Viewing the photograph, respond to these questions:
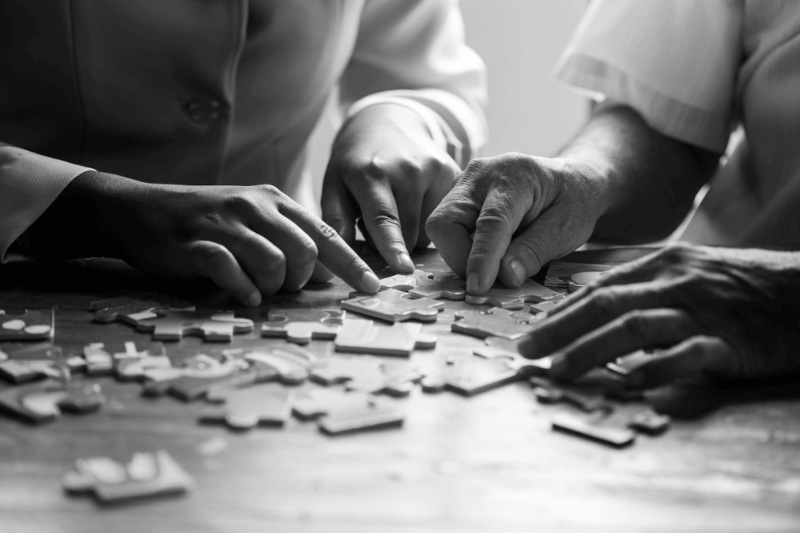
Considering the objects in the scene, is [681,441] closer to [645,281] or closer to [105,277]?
[645,281]

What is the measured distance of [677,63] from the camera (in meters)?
1.94

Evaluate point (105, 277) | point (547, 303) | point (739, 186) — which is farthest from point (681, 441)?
point (739, 186)

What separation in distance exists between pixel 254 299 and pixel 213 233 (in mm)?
128

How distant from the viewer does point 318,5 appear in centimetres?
185

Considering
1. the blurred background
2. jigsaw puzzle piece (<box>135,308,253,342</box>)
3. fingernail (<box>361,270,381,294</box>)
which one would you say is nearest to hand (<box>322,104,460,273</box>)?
fingernail (<box>361,270,381,294</box>)

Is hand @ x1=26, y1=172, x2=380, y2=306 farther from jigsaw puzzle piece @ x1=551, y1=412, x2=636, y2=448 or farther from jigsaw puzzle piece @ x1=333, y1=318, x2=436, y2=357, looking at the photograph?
jigsaw puzzle piece @ x1=551, y1=412, x2=636, y2=448

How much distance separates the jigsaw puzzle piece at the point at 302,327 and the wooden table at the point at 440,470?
23 cm

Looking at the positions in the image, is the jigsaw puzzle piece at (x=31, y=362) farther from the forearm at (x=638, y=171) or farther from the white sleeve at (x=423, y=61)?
the white sleeve at (x=423, y=61)

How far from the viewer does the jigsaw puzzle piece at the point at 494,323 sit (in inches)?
47.0

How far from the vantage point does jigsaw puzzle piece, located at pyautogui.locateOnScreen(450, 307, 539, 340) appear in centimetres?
119

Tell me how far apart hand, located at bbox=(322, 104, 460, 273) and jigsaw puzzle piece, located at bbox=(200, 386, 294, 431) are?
64 centimetres

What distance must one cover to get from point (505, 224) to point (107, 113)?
2.79ft

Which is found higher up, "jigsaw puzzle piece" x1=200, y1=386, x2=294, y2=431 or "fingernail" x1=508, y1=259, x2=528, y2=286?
"jigsaw puzzle piece" x1=200, y1=386, x2=294, y2=431

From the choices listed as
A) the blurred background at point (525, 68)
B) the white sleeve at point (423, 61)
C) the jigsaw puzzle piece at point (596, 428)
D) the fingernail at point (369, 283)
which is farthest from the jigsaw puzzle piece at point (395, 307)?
the blurred background at point (525, 68)
